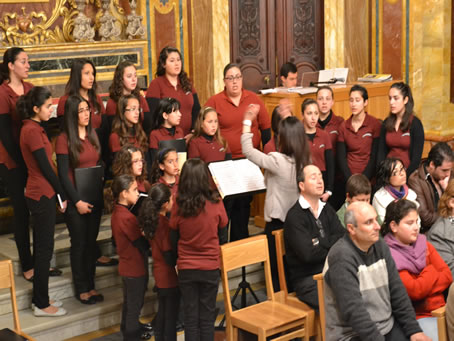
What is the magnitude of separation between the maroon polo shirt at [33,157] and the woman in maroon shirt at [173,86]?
3.72ft

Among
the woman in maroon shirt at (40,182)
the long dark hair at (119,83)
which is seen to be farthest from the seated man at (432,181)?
the woman in maroon shirt at (40,182)

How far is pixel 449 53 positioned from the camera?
30.3 feet

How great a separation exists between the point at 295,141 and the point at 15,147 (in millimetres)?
2016

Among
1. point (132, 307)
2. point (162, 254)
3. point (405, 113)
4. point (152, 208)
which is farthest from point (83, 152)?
point (405, 113)

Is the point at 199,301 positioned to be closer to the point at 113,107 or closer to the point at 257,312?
the point at 257,312

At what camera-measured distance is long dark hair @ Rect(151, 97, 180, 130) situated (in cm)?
557

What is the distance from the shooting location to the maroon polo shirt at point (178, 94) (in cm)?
604

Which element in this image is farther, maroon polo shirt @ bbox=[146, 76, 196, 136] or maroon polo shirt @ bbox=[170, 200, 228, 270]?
maroon polo shirt @ bbox=[146, 76, 196, 136]

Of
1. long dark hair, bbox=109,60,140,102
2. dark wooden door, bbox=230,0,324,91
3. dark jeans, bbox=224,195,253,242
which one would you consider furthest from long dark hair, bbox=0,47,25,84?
dark wooden door, bbox=230,0,324,91

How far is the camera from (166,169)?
201 inches

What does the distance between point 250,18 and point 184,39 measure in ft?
4.19

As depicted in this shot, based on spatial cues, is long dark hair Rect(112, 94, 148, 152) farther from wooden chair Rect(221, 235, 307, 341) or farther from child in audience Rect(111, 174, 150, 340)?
wooden chair Rect(221, 235, 307, 341)

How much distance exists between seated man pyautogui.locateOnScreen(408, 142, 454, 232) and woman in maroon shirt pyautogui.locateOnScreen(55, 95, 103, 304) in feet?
7.58

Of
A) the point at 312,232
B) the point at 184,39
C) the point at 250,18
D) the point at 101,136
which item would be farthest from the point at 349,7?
the point at 312,232
